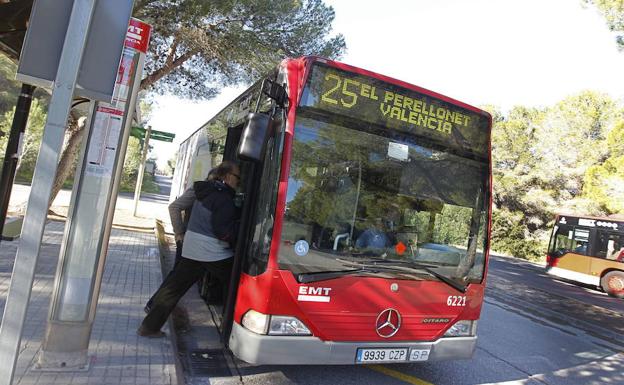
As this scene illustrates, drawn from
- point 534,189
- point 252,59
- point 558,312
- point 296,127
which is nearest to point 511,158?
point 534,189

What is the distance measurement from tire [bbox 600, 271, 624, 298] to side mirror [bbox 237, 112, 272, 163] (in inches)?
681

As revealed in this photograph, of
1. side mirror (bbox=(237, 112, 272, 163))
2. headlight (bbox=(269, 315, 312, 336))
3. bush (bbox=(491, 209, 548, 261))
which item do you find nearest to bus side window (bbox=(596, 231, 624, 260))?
bush (bbox=(491, 209, 548, 261))

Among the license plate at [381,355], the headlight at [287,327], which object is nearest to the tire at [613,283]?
the license plate at [381,355]

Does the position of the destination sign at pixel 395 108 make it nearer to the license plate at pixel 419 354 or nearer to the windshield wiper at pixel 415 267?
the windshield wiper at pixel 415 267

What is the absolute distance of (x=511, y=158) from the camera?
117 ft

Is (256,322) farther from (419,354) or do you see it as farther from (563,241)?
(563,241)

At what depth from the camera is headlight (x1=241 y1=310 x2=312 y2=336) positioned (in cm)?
343

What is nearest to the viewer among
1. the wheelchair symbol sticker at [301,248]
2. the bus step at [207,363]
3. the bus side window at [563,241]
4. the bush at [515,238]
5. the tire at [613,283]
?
the wheelchair symbol sticker at [301,248]

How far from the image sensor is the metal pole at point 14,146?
18.0ft

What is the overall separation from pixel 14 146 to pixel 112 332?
9.77 feet

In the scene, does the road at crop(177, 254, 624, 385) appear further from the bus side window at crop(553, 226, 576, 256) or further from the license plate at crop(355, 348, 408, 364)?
the bus side window at crop(553, 226, 576, 256)

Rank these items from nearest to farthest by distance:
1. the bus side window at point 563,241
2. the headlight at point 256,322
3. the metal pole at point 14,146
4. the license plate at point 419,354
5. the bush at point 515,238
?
the headlight at point 256,322 → the license plate at point 419,354 → the metal pole at point 14,146 → the bus side window at point 563,241 → the bush at point 515,238

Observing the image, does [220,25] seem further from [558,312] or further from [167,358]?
[558,312]

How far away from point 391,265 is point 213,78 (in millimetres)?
11183
